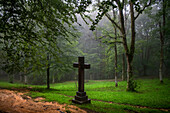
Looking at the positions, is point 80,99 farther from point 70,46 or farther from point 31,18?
point 70,46

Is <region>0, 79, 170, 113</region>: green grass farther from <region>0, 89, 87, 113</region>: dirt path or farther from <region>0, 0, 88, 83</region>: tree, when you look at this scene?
<region>0, 0, 88, 83</region>: tree

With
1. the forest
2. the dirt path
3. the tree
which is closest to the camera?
the dirt path

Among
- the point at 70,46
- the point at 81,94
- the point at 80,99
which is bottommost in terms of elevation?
the point at 80,99

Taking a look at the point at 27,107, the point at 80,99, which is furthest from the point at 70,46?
the point at 27,107

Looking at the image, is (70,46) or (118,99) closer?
(118,99)

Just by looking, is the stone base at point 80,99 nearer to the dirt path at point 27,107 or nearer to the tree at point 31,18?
the dirt path at point 27,107

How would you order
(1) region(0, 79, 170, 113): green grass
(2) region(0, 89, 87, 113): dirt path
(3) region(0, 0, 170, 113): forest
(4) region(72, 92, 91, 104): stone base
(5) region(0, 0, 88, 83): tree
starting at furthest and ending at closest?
(4) region(72, 92, 91, 104): stone base → (1) region(0, 79, 170, 113): green grass → (3) region(0, 0, 170, 113): forest → (5) region(0, 0, 88, 83): tree → (2) region(0, 89, 87, 113): dirt path

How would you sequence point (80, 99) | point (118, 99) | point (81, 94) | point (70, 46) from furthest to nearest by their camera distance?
point (70, 46), point (118, 99), point (81, 94), point (80, 99)

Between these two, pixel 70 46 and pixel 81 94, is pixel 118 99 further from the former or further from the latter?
pixel 70 46

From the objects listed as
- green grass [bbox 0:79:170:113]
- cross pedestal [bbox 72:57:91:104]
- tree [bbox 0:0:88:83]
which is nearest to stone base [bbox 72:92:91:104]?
cross pedestal [bbox 72:57:91:104]

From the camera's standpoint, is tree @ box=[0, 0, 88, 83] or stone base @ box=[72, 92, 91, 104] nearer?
tree @ box=[0, 0, 88, 83]

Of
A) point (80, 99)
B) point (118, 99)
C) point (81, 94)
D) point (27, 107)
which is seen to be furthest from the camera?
point (118, 99)

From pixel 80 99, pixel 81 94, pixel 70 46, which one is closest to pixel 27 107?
pixel 80 99

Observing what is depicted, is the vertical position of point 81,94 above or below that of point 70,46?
below
